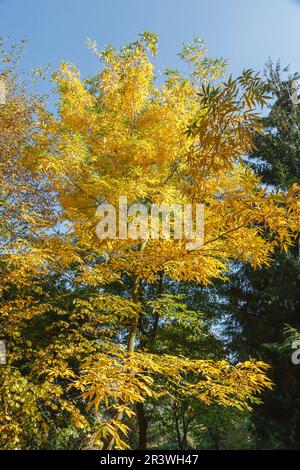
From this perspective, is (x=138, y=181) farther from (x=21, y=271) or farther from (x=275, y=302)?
(x=275, y=302)

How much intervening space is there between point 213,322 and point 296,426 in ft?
13.0

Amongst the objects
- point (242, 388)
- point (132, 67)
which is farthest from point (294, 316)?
point (132, 67)

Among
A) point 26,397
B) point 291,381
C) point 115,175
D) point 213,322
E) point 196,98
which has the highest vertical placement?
point 196,98

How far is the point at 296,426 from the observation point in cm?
896

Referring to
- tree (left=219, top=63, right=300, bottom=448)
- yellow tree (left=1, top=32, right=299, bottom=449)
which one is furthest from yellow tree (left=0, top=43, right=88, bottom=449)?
tree (left=219, top=63, right=300, bottom=448)

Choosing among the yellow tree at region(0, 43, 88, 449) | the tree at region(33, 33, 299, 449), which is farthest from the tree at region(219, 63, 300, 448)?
the yellow tree at region(0, 43, 88, 449)

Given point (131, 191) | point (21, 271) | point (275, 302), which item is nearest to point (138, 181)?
point (131, 191)

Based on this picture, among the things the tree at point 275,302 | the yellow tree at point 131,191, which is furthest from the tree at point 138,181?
the tree at point 275,302

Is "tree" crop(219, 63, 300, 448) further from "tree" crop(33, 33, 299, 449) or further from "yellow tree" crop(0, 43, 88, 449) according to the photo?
"yellow tree" crop(0, 43, 88, 449)

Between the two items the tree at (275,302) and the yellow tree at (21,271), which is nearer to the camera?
the yellow tree at (21,271)

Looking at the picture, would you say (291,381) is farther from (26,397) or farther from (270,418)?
(26,397)

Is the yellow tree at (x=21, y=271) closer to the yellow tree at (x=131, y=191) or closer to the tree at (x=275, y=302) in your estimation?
the yellow tree at (x=131, y=191)

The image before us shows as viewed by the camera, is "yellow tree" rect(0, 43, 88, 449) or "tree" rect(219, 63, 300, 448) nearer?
"yellow tree" rect(0, 43, 88, 449)

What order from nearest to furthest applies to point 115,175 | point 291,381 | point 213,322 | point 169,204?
1. point 169,204
2. point 115,175
3. point 291,381
4. point 213,322
